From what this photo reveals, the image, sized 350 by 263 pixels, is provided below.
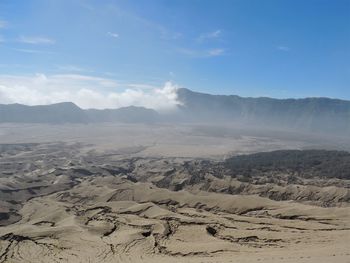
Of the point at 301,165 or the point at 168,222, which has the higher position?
the point at 301,165

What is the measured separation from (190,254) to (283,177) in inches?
2514

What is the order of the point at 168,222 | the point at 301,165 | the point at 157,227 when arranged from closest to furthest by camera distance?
the point at 157,227
the point at 168,222
the point at 301,165

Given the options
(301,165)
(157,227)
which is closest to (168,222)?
(157,227)

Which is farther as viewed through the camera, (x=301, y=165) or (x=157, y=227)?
(x=301, y=165)

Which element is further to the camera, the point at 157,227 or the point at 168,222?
the point at 168,222

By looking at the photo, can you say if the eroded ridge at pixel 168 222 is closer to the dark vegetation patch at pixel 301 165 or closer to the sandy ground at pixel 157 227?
the sandy ground at pixel 157 227

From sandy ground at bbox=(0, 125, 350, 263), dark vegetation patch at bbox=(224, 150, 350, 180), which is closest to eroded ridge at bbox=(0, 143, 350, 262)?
sandy ground at bbox=(0, 125, 350, 263)

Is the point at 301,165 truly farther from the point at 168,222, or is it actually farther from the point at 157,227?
the point at 157,227

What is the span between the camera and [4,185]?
8288cm

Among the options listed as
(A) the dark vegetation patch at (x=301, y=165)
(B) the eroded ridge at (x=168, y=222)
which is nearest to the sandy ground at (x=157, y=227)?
(B) the eroded ridge at (x=168, y=222)

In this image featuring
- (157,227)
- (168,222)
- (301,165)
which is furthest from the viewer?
(301,165)

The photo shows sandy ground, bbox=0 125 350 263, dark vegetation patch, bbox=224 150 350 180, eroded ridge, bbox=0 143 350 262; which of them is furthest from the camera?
dark vegetation patch, bbox=224 150 350 180

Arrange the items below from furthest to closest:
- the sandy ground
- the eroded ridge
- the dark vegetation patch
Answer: the dark vegetation patch < the eroded ridge < the sandy ground

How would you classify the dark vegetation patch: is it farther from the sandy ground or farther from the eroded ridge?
the sandy ground
